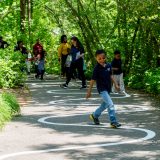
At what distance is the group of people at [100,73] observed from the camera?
35.1 ft

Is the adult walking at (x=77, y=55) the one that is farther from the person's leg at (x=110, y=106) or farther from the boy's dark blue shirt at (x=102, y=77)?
the person's leg at (x=110, y=106)

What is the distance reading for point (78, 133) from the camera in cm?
980

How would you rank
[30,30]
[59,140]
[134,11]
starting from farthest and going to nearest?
[30,30]
[134,11]
[59,140]

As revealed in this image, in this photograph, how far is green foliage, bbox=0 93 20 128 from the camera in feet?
34.2

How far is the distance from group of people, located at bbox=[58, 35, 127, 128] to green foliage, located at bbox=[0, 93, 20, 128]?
1.83m

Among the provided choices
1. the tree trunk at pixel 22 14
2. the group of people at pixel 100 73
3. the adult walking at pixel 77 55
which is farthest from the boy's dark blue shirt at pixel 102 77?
the tree trunk at pixel 22 14

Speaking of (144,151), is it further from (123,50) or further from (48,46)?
(48,46)

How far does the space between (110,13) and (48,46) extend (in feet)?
41.2

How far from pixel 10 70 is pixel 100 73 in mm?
7084

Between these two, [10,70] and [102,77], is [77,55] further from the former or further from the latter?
[102,77]

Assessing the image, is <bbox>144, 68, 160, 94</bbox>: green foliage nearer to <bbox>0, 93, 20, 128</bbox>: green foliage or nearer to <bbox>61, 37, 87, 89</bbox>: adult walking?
<bbox>61, 37, 87, 89</bbox>: adult walking

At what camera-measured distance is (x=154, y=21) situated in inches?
739

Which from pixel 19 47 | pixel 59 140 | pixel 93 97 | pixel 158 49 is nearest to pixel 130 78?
pixel 158 49

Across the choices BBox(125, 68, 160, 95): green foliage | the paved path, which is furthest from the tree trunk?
the paved path
